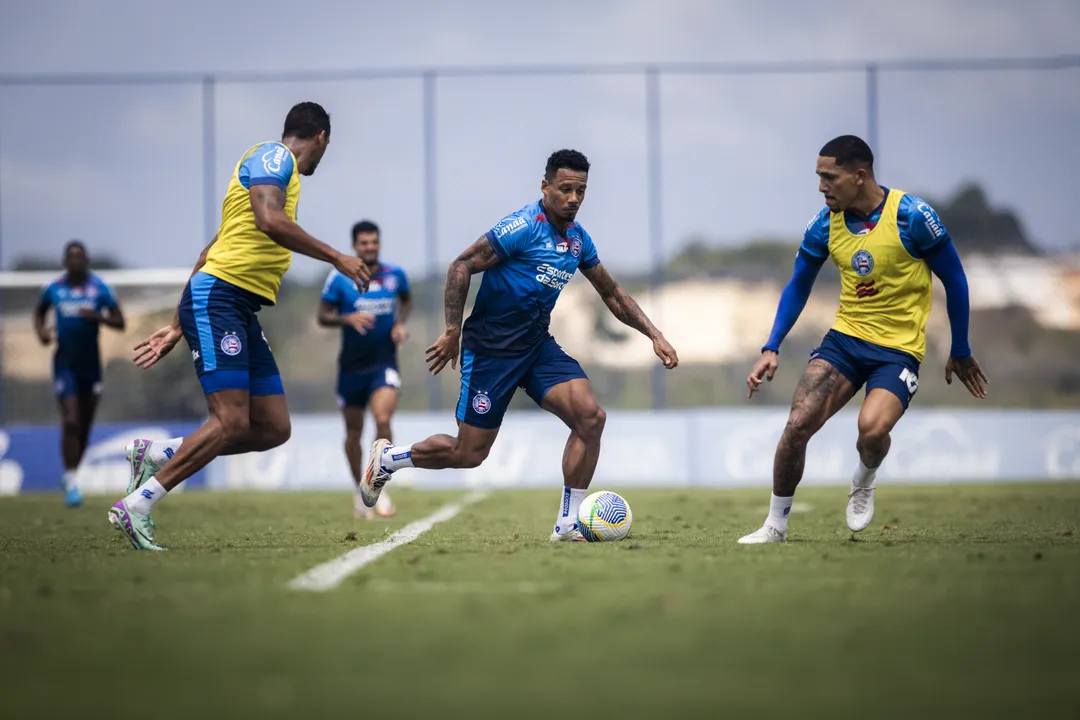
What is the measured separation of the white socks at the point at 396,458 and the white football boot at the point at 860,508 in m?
2.64

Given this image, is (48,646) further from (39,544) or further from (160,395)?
(160,395)

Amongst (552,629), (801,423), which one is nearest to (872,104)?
(801,423)

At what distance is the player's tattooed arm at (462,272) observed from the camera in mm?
7387

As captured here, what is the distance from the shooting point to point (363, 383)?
11.1 metres

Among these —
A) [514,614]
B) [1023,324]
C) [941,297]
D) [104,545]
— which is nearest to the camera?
[514,614]

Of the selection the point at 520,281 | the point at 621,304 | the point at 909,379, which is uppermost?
the point at 520,281

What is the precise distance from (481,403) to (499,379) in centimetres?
18

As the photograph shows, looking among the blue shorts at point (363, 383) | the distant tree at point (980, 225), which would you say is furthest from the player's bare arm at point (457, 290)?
the distant tree at point (980, 225)

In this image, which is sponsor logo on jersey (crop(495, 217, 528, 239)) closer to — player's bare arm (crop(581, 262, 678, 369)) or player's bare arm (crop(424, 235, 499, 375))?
player's bare arm (crop(424, 235, 499, 375))

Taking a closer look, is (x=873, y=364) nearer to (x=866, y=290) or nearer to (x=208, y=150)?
(x=866, y=290)

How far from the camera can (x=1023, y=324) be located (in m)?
24.4

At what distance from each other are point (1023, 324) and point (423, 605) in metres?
21.9

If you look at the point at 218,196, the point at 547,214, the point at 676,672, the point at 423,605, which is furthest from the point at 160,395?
the point at 676,672

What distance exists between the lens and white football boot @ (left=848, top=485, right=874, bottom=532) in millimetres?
7562
